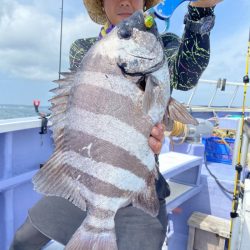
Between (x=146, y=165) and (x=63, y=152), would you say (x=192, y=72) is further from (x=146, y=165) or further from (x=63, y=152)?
(x=63, y=152)

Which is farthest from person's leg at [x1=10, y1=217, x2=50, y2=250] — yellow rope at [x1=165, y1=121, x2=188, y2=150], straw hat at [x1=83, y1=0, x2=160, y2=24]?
yellow rope at [x1=165, y1=121, x2=188, y2=150]

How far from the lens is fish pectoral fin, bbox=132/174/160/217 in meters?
1.41

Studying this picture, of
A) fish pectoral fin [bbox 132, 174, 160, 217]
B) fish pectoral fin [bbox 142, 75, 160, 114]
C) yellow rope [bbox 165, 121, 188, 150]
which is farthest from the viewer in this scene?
yellow rope [bbox 165, 121, 188, 150]

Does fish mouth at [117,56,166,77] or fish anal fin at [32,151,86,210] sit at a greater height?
fish mouth at [117,56,166,77]

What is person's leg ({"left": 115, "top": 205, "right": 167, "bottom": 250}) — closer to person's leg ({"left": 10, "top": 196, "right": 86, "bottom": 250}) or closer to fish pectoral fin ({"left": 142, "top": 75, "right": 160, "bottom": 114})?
person's leg ({"left": 10, "top": 196, "right": 86, "bottom": 250})

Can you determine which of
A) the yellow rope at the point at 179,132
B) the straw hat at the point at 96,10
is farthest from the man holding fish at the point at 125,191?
→ the yellow rope at the point at 179,132

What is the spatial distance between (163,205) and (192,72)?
78 cm

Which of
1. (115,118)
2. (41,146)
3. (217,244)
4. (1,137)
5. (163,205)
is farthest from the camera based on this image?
(217,244)

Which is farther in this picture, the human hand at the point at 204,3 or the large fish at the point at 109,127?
the human hand at the point at 204,3

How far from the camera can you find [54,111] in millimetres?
1422

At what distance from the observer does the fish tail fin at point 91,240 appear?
1.37 meters

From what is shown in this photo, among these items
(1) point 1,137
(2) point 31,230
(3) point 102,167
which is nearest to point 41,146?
(1) point 1,137

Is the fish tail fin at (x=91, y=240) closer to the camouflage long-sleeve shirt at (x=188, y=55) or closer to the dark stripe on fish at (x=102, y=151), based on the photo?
the dark stripe on fish at (x=102, y=151)

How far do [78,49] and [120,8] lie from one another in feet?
1.49
